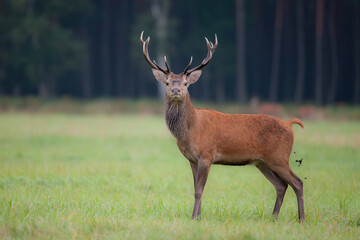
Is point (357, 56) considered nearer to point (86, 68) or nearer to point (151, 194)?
point (86, 68)

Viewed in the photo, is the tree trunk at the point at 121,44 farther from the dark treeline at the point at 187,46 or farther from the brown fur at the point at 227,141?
the brown fur at the point at 227,141

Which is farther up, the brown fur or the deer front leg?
the brown fur

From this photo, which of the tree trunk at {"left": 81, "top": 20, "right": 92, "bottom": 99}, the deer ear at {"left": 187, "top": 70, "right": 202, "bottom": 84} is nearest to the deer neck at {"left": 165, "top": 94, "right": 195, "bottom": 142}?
the deer ear at {"left": 187, "top": 70, "right": 202, "bottom": 84}

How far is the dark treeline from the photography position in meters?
38.0

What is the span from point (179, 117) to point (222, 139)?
0.67 m

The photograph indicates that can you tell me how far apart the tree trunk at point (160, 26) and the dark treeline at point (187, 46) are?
0.28ft

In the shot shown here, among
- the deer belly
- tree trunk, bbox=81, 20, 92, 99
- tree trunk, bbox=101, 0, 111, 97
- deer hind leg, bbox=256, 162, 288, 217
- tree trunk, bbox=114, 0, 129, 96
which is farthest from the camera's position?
tree trunk, bbox=101, 0, 111, 97

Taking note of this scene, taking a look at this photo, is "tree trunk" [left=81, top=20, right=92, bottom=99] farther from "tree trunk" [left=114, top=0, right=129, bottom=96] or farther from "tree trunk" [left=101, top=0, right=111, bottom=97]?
"tree trunk" [left=114, top=0, right=129, bottom=96]

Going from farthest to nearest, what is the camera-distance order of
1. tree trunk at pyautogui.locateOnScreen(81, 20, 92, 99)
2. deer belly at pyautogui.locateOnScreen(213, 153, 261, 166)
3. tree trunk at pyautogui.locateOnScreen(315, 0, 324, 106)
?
tree trunk at pyautogui.locateOnScreen(81, 20, 92, 99)
tree trunk at pyautogui.locateOnScreen(315, 0, 324, 106)
deer belly at pyautogui.locateOnScreen(213, 153, 261, 166)

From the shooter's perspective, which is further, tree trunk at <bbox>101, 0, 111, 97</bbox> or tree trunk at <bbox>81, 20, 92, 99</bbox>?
tree trunk at <bbox>101, 0, 111, 97</bbox>

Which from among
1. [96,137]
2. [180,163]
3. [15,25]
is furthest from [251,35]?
[180,163]

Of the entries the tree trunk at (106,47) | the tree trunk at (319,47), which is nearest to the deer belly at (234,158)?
the tree trunk at (319,47)

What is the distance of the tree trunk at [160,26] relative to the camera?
130ft

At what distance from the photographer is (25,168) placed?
39.5ft
